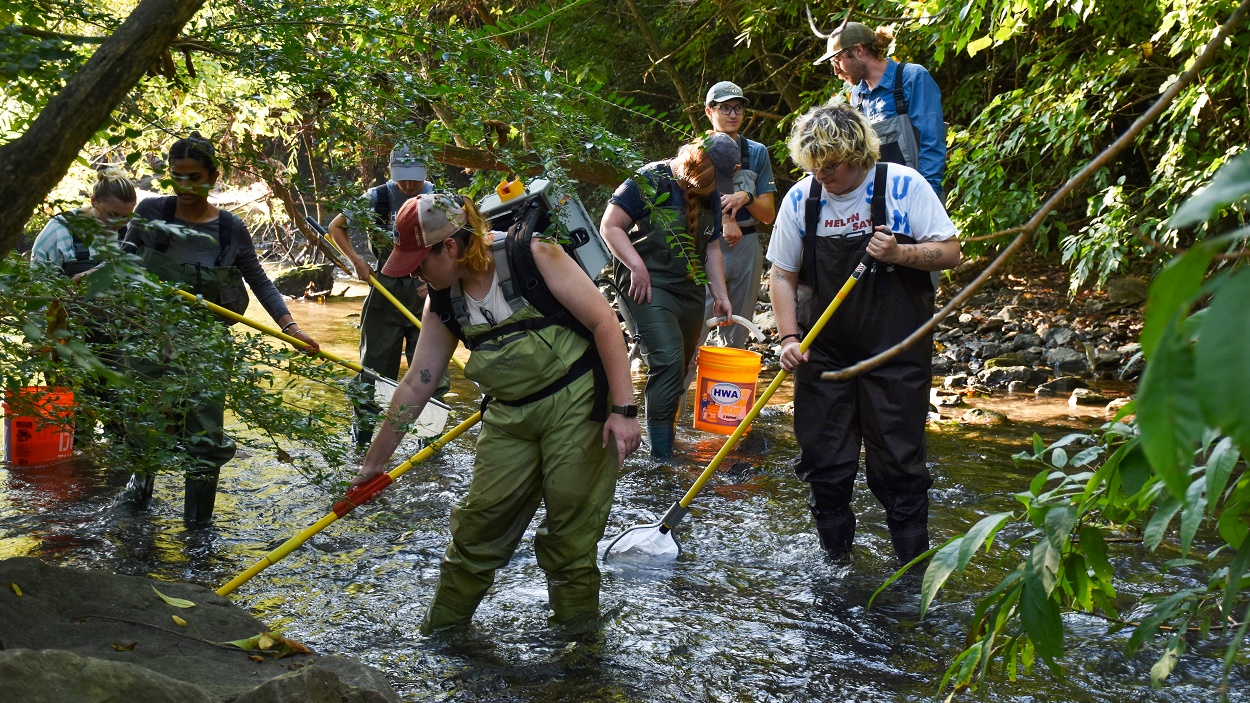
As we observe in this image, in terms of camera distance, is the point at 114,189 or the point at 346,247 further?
the point at 346,247

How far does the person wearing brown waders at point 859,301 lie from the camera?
426 cm

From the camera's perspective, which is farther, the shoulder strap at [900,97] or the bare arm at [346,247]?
the bare arm at [346,247]

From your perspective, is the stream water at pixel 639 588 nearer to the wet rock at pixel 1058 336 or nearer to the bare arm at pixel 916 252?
the bare arm at pixel 916 252

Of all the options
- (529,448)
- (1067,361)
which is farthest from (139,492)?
(1067,361)

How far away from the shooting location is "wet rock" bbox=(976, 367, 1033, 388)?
9.62 metres

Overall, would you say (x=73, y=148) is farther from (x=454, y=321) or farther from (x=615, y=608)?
(x=615, y=608)

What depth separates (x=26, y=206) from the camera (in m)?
2.12

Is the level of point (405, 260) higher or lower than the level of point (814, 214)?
lower

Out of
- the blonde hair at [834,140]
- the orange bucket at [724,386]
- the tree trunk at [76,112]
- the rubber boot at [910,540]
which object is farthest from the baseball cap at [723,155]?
the tree trunk at [76,112]

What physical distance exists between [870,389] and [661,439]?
256 centimetres

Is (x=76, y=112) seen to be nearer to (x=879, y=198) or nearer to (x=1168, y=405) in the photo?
(x=1168, y=405)

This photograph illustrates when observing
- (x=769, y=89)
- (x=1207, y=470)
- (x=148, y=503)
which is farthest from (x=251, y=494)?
(x=769, y=89)

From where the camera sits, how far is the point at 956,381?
32.2 ft

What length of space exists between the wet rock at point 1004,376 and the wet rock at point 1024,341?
3.27 feet
